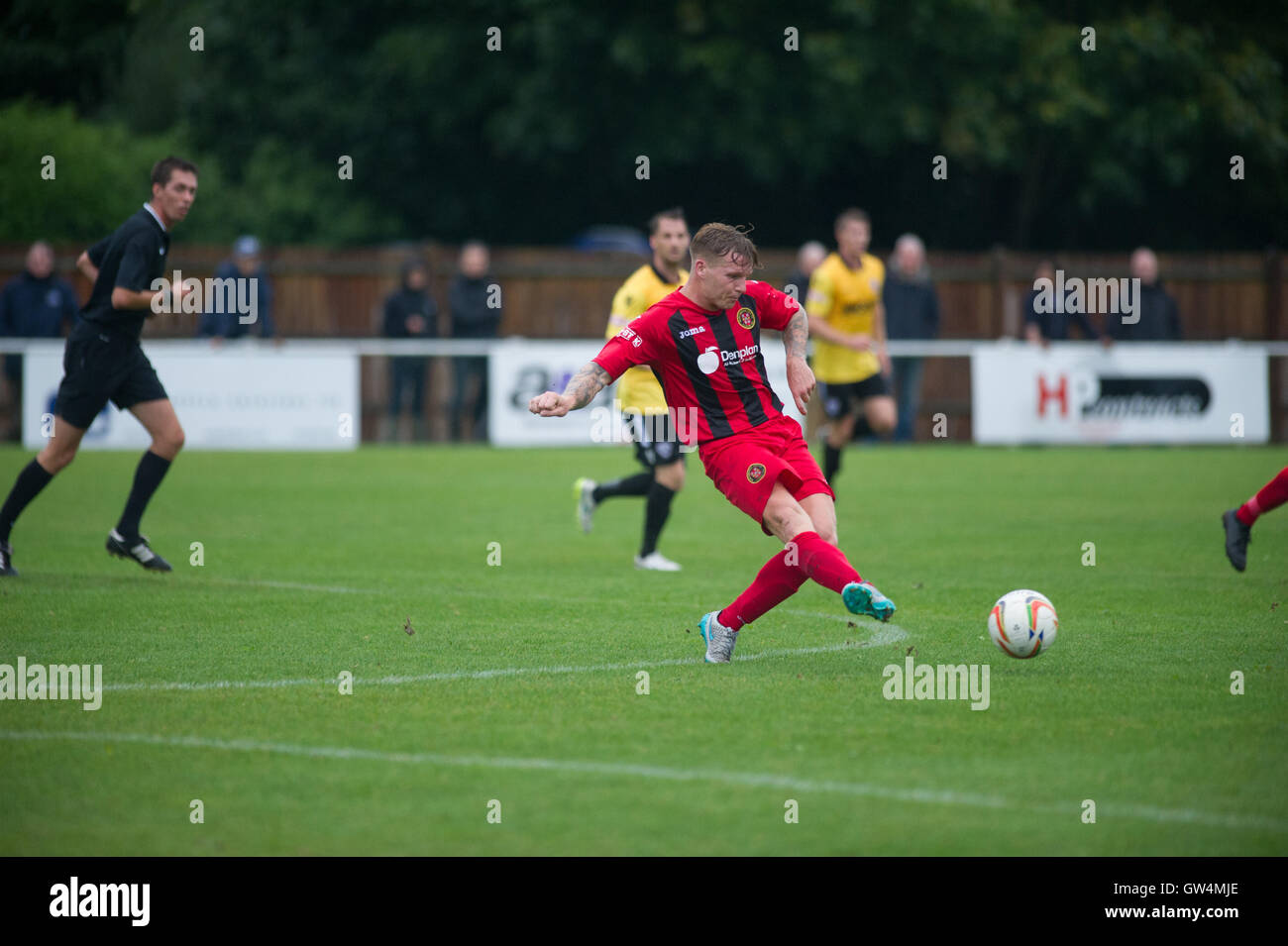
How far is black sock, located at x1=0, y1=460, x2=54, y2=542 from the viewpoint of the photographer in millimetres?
9711

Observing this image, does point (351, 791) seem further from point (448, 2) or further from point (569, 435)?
point (448, 2)

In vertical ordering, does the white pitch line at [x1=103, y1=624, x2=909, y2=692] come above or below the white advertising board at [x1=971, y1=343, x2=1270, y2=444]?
below

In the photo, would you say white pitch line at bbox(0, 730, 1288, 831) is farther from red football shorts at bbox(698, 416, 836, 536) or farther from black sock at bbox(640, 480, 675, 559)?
black sock at bbox(640, 480, 675, 559)

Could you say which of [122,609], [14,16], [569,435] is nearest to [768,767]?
[122,609]

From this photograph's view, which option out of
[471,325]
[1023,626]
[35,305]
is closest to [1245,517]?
[1023,626]

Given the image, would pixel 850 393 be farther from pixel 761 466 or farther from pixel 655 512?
pixel 761 466

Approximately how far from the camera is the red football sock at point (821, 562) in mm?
6793

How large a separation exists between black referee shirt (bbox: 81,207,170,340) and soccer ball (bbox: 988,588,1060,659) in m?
5.22

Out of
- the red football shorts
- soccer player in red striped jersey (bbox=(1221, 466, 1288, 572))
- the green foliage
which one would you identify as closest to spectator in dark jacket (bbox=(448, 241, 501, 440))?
the green foliage

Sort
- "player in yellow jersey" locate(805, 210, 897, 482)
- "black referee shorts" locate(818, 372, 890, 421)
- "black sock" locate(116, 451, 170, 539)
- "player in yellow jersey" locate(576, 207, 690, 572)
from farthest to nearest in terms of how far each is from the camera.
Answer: "black referee shorts" locate(818, 372, 890, 421) < "player in yellow jersey" locate(805, 210, 897, 482) < "player in yellow jersey" locate(576, 207, 690, 572) < "black sock" locate(116, 451, 170, 539)

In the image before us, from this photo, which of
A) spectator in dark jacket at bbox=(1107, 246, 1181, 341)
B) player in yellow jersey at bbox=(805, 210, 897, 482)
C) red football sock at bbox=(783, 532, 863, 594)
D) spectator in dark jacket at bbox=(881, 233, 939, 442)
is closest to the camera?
red football sock at bbox=(783, 532, 863, 594)

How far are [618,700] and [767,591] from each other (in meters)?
1.01

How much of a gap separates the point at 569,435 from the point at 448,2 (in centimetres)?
1098

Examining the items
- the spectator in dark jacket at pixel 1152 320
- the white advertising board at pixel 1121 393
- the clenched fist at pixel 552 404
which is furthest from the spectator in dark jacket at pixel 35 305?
the clenched fist at pixel 552 404
